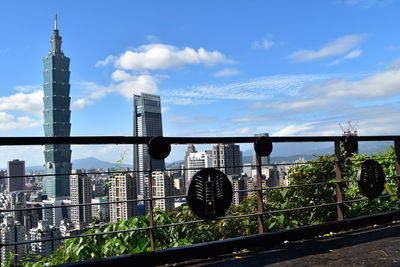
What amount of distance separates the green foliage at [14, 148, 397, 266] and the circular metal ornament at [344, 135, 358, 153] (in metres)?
0.14

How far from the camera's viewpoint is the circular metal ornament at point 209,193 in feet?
12.0

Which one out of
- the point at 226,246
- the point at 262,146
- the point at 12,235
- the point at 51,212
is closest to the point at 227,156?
the point at 262,146

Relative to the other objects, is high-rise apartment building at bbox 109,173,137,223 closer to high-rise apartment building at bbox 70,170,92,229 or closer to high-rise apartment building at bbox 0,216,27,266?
high-rise apartment building at bbox 70,170,92,229

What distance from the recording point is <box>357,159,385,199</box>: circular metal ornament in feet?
16.3

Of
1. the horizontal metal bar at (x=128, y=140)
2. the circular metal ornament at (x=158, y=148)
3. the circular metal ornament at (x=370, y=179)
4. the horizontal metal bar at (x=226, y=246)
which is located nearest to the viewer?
the horizontal metal bar at (x=128, y=140)

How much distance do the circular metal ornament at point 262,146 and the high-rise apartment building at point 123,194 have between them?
169 cm

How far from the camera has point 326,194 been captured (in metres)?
5.41

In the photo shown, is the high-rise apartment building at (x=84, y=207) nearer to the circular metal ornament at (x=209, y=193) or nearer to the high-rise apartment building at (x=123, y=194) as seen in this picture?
the high-rise apartment building at (x=123, y=194)

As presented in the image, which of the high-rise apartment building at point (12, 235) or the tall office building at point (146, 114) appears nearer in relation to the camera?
the high-rise apartment building at point (12, 235)

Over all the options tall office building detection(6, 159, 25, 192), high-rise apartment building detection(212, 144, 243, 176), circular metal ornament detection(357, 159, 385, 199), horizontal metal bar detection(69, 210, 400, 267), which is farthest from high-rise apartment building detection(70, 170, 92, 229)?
circular metal ornament detection(357, 159, 385, 199)

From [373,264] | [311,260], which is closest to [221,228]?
[311,260]

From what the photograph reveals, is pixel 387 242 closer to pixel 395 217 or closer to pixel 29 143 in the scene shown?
pixel 395 217

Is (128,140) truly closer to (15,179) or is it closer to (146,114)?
(15,179)

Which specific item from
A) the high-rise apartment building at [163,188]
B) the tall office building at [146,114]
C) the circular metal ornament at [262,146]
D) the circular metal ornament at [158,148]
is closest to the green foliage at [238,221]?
the high-rise apartment building at [163,188]
